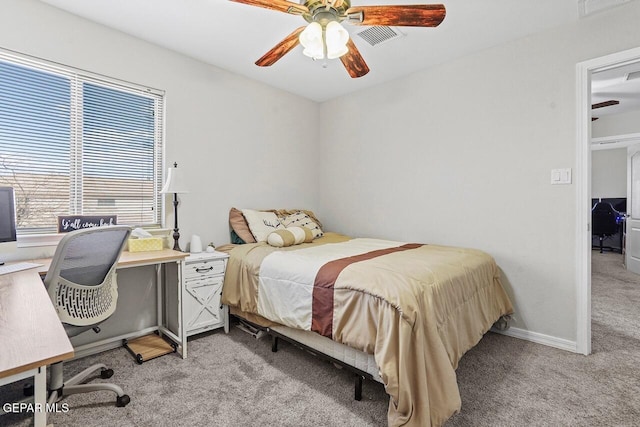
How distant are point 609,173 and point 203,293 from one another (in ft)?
28.2

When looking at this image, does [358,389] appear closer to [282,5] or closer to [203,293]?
[203,293]

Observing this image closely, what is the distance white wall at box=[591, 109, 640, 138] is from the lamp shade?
21.5ft

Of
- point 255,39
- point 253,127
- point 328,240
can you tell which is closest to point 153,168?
point 253,127

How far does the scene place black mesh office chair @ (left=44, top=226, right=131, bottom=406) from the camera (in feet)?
4.89

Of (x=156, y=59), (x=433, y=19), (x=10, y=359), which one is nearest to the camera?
(x=10, y=359)

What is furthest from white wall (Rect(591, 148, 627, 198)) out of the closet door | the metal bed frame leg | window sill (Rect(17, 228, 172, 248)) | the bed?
window sill (Rect(17, 228, 172, 248))

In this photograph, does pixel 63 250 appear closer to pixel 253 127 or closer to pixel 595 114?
pixel 253 127

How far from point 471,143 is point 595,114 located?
392 cm

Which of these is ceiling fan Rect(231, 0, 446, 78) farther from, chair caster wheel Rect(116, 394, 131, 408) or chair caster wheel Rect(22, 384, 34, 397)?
chair caster wheel Rect(22, 384, 34, 397)

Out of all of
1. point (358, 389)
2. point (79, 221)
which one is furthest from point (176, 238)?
point (358, 389)

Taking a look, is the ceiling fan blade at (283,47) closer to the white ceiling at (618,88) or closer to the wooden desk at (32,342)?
the wooden desk at (32,342)

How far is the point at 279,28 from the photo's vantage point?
2449 millimetres

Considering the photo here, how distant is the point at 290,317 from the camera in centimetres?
208

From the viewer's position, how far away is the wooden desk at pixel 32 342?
2.22 feet
